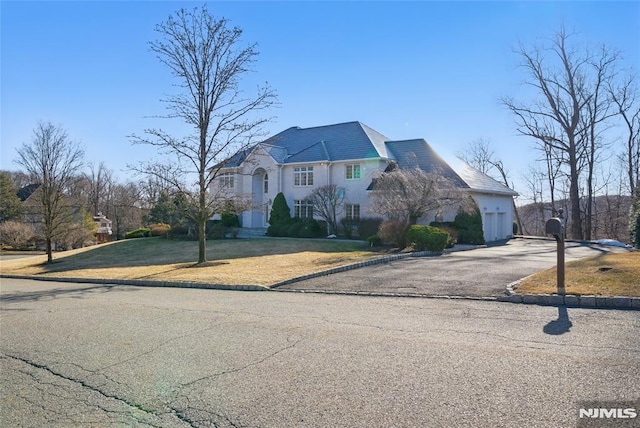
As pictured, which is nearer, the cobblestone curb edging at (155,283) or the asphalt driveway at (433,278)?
the asphalt driveway at (433,278)

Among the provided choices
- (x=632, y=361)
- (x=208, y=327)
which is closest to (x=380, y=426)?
(x=632, y=361)

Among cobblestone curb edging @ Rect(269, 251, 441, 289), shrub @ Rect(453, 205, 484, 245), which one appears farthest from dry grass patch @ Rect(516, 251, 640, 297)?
shrub @ Rect(453, 205, 484, 245)

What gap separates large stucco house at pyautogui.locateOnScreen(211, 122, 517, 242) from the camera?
30062mm

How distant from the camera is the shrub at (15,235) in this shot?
38656mm

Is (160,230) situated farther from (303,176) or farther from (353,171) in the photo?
(353,171)

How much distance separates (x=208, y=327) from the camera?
23.2ft

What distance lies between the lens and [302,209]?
3469 cm

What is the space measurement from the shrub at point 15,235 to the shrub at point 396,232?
114 ft

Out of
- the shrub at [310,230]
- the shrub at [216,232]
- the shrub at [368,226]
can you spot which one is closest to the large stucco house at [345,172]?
the shrub at [368,226]

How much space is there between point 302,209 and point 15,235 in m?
26.7

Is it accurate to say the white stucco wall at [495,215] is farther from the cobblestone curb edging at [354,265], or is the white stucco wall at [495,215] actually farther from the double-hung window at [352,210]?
the cobblestone curb edging at [354,265]

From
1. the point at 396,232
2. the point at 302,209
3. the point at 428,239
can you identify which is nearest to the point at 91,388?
the point at 428,239

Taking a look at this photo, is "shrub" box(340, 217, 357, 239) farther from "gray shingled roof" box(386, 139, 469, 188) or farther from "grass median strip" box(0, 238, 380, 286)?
"gray shingled roof" box(386, 139, 469, 188)

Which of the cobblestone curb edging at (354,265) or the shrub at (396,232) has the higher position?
the shrub at (396,232)
